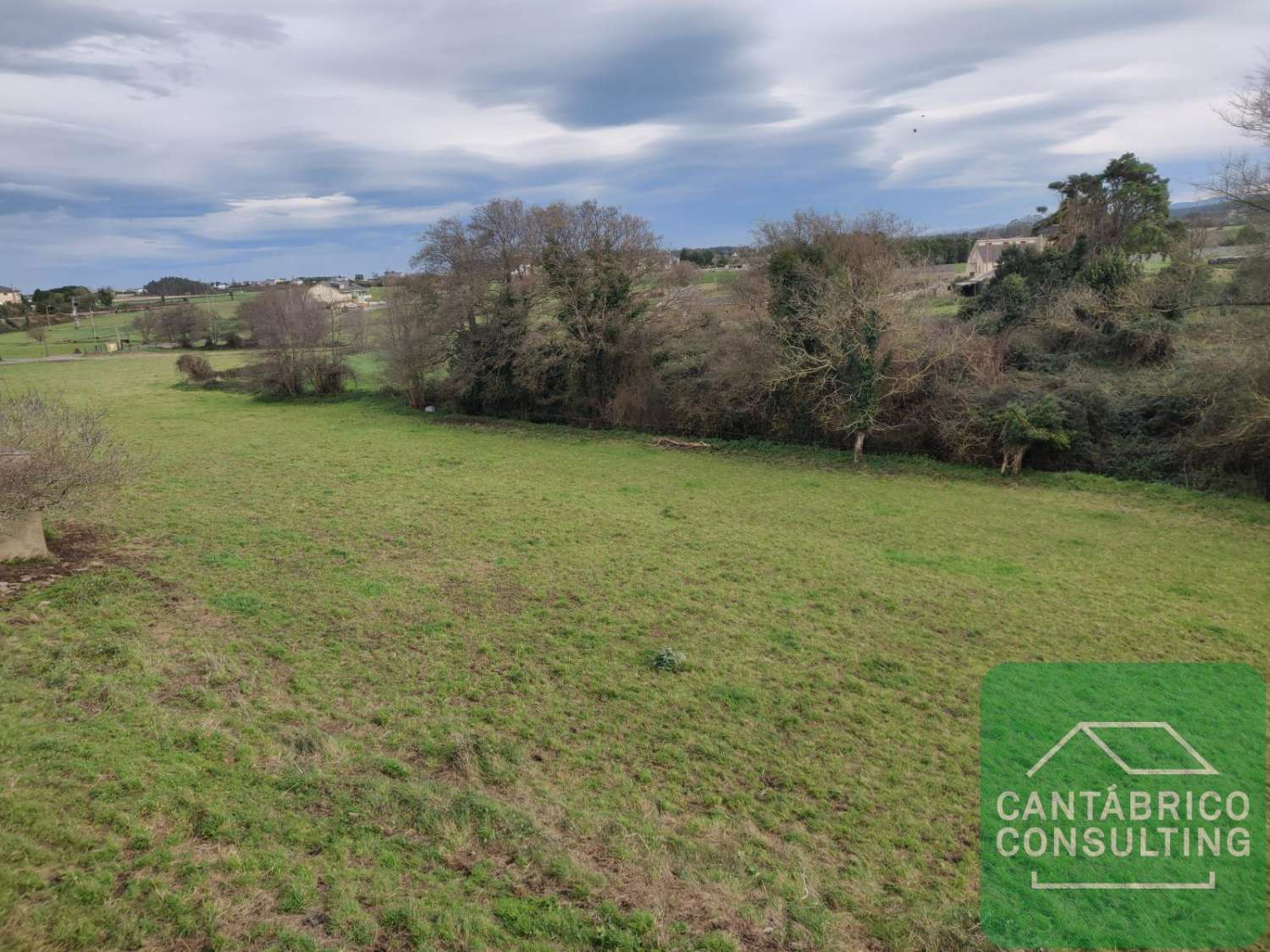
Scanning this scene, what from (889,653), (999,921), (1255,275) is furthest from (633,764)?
(1255,275)

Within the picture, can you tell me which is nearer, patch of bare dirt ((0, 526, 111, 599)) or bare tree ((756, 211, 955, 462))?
patch of bare dirt ((0, 526, 111, 599))

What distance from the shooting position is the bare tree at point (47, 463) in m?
9.55

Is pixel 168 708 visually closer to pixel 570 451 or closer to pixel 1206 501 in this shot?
pixel 570 451

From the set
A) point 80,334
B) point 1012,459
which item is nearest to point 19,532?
point 1012,459

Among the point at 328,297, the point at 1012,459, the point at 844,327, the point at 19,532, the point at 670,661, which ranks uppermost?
the point at 328,297

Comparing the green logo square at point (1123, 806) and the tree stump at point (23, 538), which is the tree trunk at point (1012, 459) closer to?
the green logo square at point (1123, 806)

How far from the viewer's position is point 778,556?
11.7m

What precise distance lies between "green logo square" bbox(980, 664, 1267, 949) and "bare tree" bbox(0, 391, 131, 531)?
1304 cm

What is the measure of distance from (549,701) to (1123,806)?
543 centimetres

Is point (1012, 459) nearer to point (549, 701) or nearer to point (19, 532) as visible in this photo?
point (549, 701)

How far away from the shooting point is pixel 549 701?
7020mm

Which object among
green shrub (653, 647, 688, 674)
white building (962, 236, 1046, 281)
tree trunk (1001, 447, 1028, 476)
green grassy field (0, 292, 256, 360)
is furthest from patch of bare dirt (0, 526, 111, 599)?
green grassy field (0, 292, 256, 360)

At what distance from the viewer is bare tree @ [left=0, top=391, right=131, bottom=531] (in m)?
9.55

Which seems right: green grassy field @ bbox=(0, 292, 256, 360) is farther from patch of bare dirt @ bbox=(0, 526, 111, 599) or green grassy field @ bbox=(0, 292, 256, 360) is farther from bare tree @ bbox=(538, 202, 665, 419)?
patch of bare dirt @ bbox=(0, 526, 111, 599)
